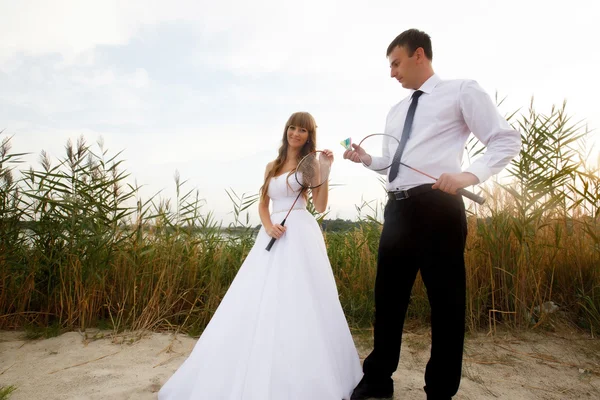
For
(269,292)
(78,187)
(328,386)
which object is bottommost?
(328,386)

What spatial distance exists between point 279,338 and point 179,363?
1.42m

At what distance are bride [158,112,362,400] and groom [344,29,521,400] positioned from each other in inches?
14.9

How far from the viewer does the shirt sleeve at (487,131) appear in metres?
2.25

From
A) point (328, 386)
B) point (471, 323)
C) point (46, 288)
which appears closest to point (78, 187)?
point (46, 288)

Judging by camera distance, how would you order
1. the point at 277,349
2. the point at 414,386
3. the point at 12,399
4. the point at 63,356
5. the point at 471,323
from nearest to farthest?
1. the point at 277,349
2. the point at 12,399
3. the point at 414,386
4. the point at 63,356
5. the point at 471,323

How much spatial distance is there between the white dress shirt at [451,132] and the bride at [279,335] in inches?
27.7

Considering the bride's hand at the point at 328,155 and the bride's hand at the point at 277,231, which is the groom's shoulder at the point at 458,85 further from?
the bride's hand at the point at 277,231

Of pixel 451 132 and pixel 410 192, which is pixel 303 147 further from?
pixel 451 132

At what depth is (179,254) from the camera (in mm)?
4484

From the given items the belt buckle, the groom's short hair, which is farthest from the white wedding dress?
the groom's short hair

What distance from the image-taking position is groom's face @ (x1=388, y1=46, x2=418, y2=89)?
8.54ft

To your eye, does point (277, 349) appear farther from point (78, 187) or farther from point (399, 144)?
point (78, 187)

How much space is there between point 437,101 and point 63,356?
12.0 ft

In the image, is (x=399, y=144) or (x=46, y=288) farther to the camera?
(x=46, y=288)
